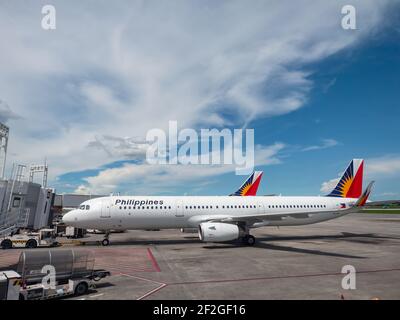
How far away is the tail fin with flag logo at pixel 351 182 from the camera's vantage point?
113ft

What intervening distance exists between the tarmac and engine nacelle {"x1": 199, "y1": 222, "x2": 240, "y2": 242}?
2.91 ft

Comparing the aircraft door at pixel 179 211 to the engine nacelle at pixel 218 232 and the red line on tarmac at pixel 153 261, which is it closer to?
the engine nacelle at pixel 218 232

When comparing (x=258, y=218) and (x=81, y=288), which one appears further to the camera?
(x=258, y=218)

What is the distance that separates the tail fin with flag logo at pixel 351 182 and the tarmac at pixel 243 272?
10564 millimetres

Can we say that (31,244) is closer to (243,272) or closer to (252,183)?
(243,272)

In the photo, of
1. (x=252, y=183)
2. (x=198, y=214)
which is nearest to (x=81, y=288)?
(x=198, y=214)

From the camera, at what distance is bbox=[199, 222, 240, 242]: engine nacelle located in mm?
23623

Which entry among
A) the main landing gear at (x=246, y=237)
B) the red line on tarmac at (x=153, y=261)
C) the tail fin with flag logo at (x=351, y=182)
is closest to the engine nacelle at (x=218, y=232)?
the main landing gear at (x=246, y=237)

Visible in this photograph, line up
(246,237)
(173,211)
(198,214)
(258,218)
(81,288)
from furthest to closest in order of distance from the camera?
1. (198,214)
2. (173,211)
3. (246,237)
4. (258,218)
5. (81,288)

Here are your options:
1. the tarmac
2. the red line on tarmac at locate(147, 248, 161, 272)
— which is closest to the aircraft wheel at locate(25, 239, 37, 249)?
the tarmac

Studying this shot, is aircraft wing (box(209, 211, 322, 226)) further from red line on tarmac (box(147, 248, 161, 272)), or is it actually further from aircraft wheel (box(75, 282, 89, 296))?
aircraft wheel (box(75, 282, 89, 296))

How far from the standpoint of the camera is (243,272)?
605 inches

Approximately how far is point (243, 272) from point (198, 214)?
1223cm
